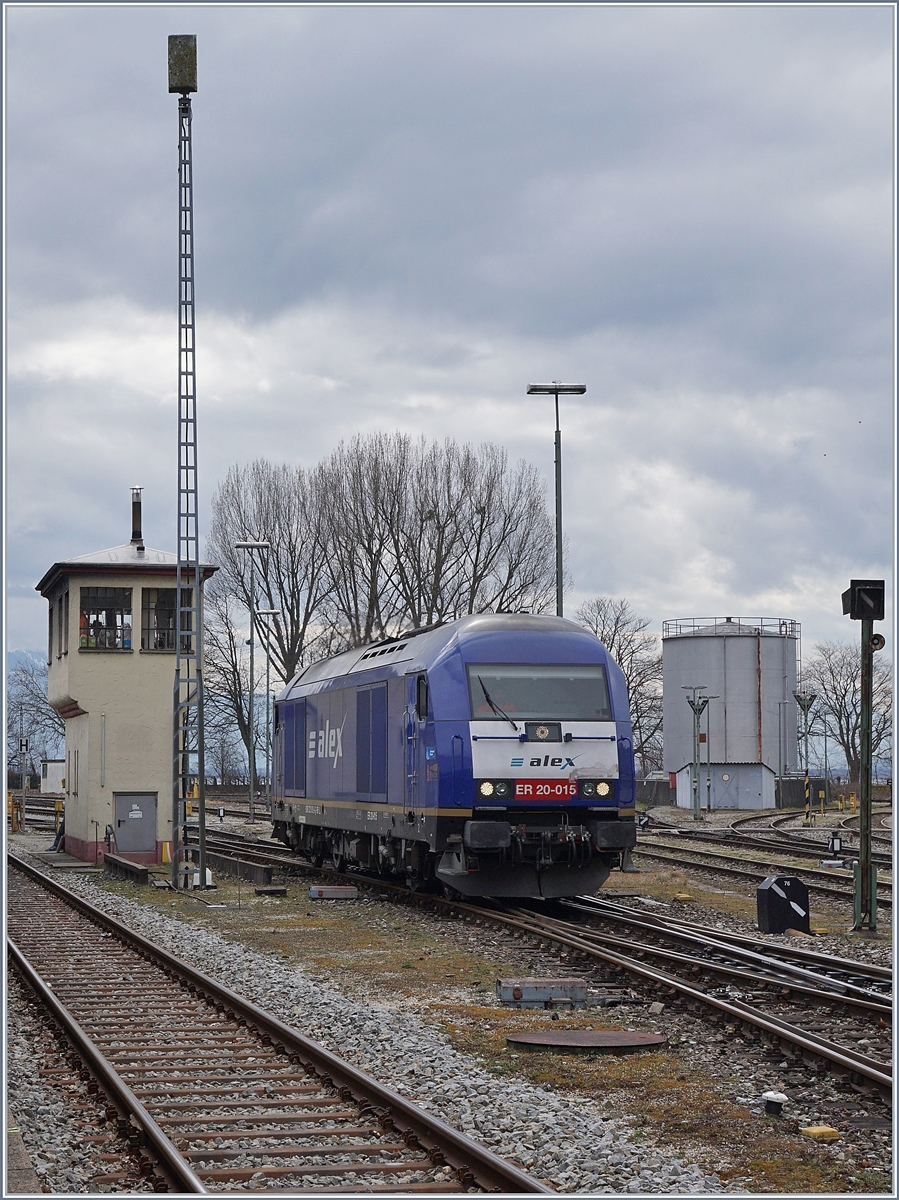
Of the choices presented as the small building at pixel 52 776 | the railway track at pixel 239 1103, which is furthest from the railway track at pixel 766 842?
the small building at pixel 52 776

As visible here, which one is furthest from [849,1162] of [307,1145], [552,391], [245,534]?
[245,534]

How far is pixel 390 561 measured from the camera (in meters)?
50.9

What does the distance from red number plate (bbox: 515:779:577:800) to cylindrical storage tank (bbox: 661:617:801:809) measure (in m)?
42.2

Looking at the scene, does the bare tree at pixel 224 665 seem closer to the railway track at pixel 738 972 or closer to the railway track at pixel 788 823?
the railway track at pixel 788 823

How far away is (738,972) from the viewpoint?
12.4 meters

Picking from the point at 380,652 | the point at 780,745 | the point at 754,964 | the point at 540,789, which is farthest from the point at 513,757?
the point at 780,745

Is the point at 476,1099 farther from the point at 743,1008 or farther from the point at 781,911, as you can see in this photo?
the point at 781,911

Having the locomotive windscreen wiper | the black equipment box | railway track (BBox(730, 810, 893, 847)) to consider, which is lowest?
railway track (BBox(730, 810, 893, 847))

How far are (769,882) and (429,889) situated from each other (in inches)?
217

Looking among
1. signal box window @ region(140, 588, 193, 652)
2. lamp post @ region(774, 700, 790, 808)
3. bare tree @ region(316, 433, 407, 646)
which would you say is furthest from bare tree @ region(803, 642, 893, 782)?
signal box window @ region(140, 588, 193, 652)

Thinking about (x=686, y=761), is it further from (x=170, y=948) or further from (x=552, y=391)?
(x=170, y=948)

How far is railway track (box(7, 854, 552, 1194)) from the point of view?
691 centimetres

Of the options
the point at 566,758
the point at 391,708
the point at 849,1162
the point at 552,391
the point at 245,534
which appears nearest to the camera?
the point at 849,1162

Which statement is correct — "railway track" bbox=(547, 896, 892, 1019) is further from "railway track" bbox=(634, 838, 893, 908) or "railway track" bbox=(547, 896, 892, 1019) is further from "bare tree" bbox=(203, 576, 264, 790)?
"bare tree" bbox=(203, 576, 264, 790)
